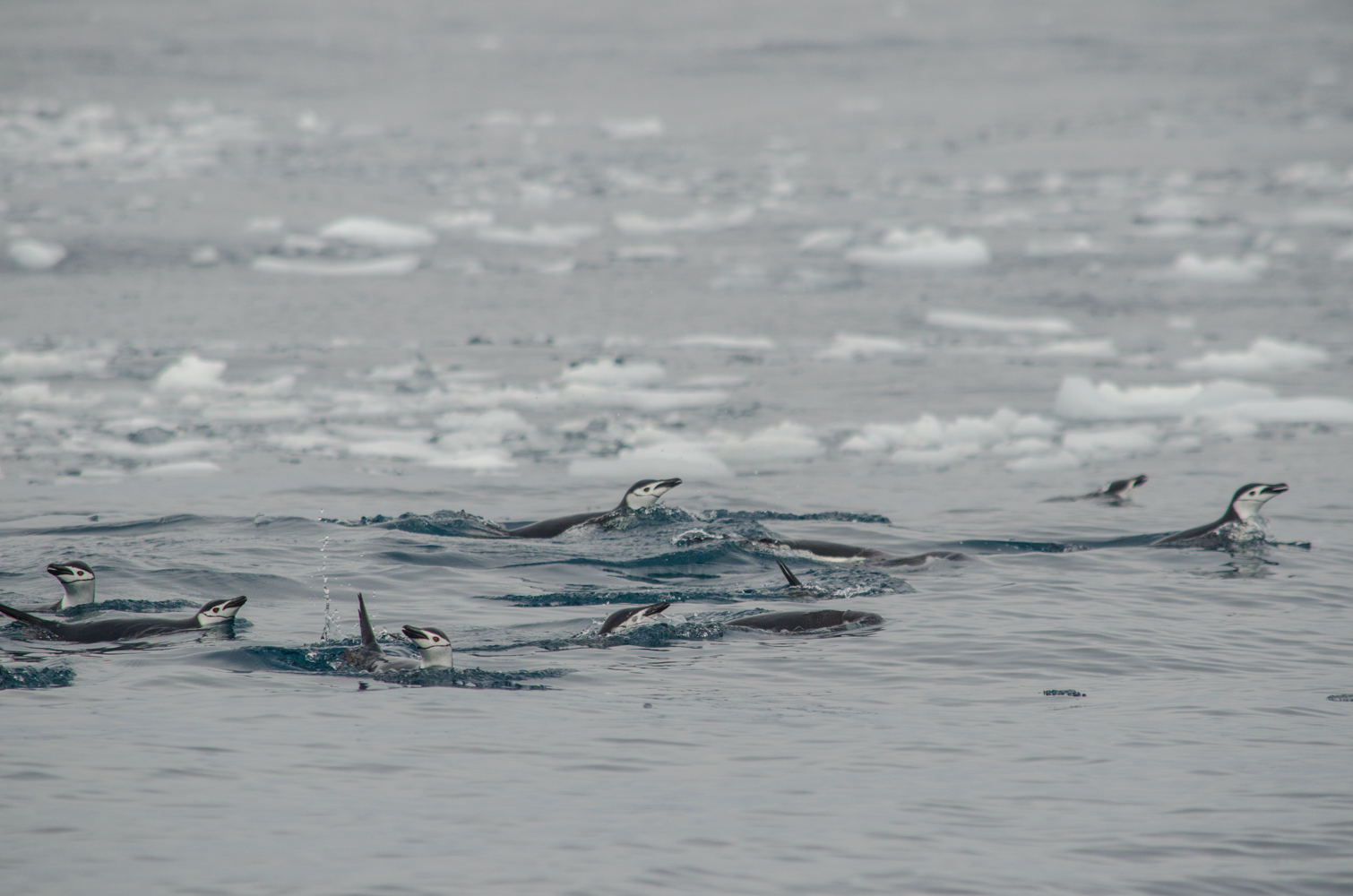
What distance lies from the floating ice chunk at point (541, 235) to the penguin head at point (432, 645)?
19.6 m

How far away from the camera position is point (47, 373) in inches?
707

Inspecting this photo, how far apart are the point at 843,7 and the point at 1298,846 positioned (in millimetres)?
60309

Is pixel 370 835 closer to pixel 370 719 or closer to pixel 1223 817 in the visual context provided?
pixel 370 719

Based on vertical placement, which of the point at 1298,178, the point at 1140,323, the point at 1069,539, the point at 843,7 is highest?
the point at 843,7

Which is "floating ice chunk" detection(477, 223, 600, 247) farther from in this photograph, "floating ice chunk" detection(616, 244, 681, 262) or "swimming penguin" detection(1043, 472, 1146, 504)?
"swimming penguin" detection(1043, 472, 1146, 504)

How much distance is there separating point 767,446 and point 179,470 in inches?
233

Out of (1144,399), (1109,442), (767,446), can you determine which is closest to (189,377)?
(767,446)

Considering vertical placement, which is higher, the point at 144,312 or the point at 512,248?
the point at 512,248

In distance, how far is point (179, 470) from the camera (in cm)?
1434

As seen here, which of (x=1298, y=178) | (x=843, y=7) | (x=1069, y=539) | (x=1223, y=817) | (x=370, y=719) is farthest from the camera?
(x=843, y=7)

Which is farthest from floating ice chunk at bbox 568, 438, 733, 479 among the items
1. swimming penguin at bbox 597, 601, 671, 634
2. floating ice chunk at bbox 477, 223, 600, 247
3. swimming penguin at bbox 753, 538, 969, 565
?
floating ice chunk at bbox 477, 223, 600, 247

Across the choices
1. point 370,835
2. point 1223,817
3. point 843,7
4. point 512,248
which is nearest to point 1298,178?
point 512,248

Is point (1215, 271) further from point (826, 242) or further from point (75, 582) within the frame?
point (75, 582)

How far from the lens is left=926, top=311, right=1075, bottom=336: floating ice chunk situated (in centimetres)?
2166
